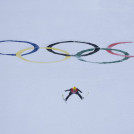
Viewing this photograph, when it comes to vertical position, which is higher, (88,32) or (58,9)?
(58,9)

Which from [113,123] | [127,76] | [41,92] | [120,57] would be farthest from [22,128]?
[120,57]

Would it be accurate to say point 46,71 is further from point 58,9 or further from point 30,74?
point 58,9

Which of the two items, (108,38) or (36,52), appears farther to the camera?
(108,38)

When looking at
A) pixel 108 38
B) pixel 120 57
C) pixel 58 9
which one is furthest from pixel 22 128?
pixel 58 9

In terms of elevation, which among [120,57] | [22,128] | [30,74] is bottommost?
[22,128]

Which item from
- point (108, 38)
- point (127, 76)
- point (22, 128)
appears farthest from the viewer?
point (108, 38)

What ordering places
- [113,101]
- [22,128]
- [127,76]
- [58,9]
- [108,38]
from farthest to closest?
[58,9] → [108,38] → [127,76] → [113,101] → [22,128]
